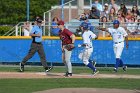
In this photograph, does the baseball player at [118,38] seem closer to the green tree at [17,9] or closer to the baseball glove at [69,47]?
the baseball glove at [69,47]

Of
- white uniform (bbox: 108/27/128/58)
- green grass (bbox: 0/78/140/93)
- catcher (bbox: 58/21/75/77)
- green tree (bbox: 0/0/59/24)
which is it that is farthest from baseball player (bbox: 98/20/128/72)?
green tree (bbox: 0/0/59/24)

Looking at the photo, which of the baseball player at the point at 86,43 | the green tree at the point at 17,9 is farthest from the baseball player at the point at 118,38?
the green tree at the point at 17,9

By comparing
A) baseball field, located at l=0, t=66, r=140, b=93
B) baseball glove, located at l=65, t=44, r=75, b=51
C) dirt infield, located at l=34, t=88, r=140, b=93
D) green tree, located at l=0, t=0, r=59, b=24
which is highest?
green tree, located at l=0, t=0, r=59, b=24

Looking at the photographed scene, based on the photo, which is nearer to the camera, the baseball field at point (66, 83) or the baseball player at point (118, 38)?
the baseball field at point (66, 83)

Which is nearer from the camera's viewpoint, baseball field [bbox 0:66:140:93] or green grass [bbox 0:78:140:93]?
baseball field [bbox 0:66:140:93]

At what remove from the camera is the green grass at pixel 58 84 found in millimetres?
13188

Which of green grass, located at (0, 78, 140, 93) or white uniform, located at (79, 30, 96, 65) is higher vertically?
white uniform, located at (79, 30, 96, 65)

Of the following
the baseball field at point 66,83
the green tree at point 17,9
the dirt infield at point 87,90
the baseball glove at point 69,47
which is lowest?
A: the baseball field at point 66,83

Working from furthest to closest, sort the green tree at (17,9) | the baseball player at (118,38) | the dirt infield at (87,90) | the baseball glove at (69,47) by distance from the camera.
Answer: the green tree at (17,9) → the baseball player at (118,38) → the baseball glove at (69,47) → the dirt infield at (87,90)

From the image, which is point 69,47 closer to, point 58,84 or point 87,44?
point 87,44

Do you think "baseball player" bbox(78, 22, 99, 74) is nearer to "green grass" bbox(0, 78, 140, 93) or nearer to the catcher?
the catcher

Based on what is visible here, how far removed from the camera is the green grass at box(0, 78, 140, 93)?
43.3 ft

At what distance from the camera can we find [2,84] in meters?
14.1

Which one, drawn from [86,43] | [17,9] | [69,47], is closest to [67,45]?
[69,47]
